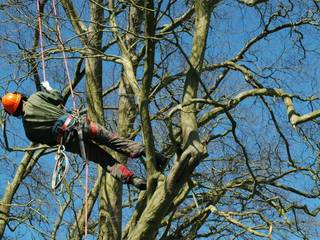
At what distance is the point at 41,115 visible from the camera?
19.4ft

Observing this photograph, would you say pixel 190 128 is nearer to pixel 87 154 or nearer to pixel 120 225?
pixel 87 154

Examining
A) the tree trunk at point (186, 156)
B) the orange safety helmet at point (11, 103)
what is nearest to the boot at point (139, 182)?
the tree trunk at point (186, 156)

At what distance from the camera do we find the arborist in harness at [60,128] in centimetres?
583

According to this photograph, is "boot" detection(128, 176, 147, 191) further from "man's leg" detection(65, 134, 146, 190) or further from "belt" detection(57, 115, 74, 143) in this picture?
"belt" detection(57, 115, 74, 143)

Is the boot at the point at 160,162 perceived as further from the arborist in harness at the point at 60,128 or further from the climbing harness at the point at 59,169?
the climbing harness at the point at 59,169

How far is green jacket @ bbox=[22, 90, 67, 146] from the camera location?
5.91m

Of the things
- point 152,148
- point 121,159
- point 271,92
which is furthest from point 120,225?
point 271,92

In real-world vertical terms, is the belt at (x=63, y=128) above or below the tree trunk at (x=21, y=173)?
below

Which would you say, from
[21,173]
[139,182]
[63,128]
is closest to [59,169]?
[63,128]

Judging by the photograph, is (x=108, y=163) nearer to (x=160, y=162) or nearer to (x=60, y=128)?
(x=60, y=128)

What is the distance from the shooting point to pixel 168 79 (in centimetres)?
693

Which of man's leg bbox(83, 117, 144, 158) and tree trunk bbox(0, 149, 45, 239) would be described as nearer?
man's leg bbox(83, 117, 144, 158)

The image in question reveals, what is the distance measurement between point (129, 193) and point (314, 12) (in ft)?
12.0

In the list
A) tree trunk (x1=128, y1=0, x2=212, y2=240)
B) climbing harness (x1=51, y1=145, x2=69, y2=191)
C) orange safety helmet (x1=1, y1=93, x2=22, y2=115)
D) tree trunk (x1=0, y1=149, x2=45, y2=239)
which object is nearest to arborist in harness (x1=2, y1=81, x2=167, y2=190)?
orange safety helmet (x1=1, y1=93, x2=22, y2=115)
